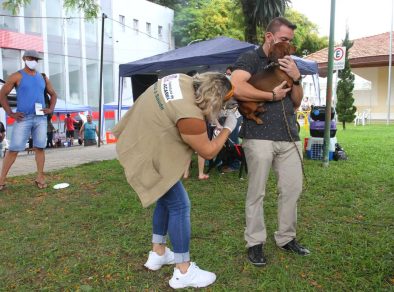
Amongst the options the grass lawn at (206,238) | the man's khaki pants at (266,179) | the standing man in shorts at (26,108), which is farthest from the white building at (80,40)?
the man's khaki pants at (266,179)

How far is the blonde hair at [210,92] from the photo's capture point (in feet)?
7.93

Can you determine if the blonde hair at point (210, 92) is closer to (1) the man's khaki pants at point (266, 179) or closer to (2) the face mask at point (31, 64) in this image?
(1) the man's khaki pants at point (266, 179)

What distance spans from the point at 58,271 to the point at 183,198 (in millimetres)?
1120

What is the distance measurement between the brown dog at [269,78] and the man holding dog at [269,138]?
1.3 inches

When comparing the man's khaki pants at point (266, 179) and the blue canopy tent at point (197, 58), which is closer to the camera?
the man's khaki pants at point (266, 179)

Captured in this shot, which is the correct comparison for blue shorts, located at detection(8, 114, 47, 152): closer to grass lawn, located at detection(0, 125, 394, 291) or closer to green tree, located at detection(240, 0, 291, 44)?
grass lawn, located at detection(0, 125, 394, 291)

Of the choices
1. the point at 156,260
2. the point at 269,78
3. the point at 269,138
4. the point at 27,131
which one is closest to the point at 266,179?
the point at 269,138

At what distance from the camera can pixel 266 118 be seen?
299 cm

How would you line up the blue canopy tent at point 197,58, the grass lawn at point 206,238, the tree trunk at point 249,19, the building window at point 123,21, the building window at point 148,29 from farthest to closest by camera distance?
the building window at point 148,29
the building window at point 123,21
the tree trunk at point 249,19
the blue canopy tent at point 197,58
the grass lawn at point 206,238

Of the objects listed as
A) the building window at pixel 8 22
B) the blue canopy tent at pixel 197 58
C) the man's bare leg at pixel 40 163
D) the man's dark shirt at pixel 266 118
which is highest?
the building window at pixel 8 22

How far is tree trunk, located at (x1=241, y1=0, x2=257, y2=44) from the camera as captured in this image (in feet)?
34.9

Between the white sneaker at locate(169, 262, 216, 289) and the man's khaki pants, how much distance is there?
48cm

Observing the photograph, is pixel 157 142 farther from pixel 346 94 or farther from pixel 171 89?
pixel 346 94

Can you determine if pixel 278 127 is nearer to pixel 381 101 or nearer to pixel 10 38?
pixel 10 38
